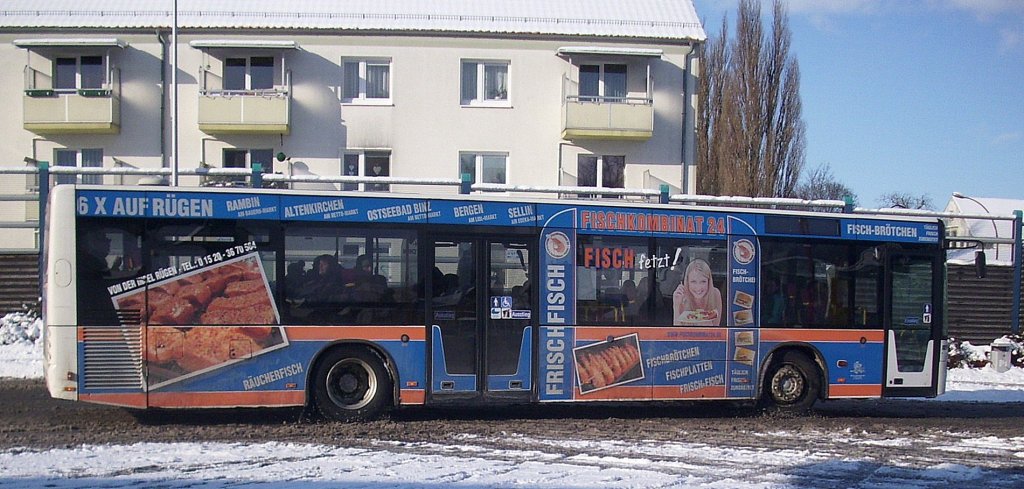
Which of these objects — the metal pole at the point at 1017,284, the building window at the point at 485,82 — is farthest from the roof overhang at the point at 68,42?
the metal pole at the point at 1017,284

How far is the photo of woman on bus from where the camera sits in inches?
461

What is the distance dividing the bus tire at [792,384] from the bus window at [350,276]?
5011 mm

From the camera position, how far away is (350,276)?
35.1ft

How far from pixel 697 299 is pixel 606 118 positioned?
48.3 feet

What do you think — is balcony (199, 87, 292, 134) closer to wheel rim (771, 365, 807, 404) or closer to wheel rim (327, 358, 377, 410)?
wheel rim (327, 358, 377, 410)

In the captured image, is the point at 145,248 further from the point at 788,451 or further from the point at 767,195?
the point at 767,195

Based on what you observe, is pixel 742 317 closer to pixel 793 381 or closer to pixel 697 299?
pixel 697 299

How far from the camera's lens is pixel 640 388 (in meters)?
11.5

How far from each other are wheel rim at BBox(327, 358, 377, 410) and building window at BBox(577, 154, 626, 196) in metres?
16.8

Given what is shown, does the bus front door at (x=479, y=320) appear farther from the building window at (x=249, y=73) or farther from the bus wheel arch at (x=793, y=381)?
the building window at (x=249, y=73)

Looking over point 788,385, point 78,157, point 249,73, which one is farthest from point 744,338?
point 78,157

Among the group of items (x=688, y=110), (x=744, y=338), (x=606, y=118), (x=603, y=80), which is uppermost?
(x=603, y=80)

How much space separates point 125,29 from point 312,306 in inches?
738

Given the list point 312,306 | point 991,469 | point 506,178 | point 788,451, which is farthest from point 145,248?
point 506,178
